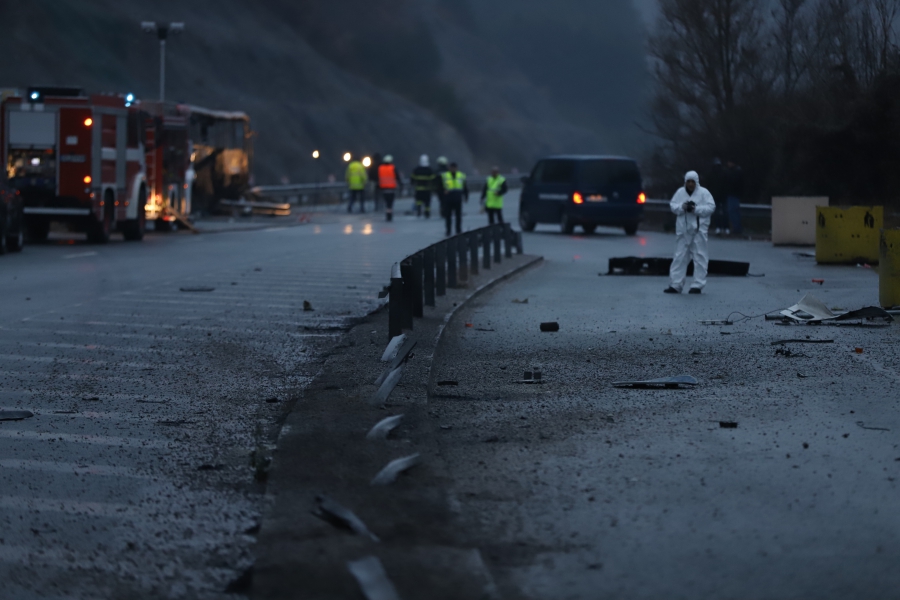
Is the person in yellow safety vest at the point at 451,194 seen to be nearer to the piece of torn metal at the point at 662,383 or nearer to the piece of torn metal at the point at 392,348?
the piece of torn metal at the point at 392,348

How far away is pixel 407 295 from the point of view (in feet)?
36.0

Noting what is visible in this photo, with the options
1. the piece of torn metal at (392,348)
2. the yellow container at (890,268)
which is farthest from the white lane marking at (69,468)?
the yellow container at (890,268)

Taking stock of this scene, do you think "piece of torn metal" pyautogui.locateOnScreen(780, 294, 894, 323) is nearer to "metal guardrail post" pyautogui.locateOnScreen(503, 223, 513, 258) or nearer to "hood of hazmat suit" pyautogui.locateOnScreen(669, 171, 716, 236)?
"hood of hazmat suit" pyautogui.locateOnScreen(669, 171, 716, 236)

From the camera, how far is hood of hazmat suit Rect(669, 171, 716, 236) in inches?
662

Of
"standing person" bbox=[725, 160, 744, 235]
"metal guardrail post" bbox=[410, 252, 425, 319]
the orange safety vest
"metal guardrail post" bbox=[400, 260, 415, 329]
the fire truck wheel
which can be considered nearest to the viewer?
"metal guardrail post" bbox=[400, 260, 415, 329]

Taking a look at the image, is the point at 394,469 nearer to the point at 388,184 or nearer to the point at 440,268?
the point at 440,268

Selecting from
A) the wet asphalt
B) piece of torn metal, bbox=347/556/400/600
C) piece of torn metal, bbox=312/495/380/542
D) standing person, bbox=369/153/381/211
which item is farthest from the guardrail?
standing person, bbox=369/153/381/211

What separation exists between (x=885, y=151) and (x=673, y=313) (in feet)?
57.5

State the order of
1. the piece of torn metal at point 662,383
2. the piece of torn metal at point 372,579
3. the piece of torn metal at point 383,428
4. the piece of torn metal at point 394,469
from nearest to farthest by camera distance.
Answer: the piece of torn metal at point 372,579 < the piece of torn metal at point 394,469 < the piece of torn metal at point 383,428 < the piece of torn metal at point 662,383

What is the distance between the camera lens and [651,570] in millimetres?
4863

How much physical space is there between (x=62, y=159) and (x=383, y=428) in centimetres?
2110

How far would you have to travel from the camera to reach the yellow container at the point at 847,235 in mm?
21609

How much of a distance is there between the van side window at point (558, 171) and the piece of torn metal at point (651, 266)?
1153cm

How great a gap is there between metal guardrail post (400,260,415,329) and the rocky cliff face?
136ft
